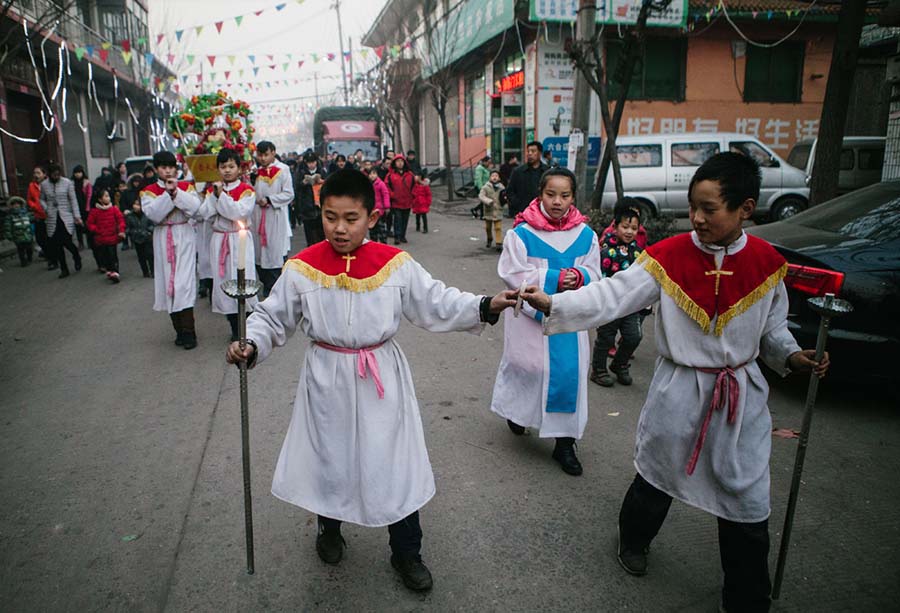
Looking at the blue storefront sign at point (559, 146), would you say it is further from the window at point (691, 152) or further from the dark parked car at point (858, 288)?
the dark parked car at point (858, 288)

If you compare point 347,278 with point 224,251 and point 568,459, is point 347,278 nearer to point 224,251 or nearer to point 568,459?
point 568,459

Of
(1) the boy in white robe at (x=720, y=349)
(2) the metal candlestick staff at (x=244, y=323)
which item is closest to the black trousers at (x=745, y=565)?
(1) the boy in white robe at (x=720, y=349)

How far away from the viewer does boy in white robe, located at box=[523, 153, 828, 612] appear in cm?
243

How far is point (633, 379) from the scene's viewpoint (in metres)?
5.43

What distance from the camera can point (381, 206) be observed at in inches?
488

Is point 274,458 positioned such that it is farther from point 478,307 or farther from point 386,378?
point 478,307

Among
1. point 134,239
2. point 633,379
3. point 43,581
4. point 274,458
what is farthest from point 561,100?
point 43,581

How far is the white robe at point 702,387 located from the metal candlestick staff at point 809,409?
12 cm

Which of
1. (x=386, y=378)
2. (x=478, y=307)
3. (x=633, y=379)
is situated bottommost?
(x=633, y=379)

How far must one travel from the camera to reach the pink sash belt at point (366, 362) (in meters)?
2.60

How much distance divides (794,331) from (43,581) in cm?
484

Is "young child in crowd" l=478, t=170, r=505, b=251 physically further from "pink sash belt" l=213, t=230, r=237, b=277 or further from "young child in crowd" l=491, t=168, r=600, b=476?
"young child in crowd" l=491, t=168, r=600, b=476

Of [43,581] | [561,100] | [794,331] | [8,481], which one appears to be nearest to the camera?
[43,581]

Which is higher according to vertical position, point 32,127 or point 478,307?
point 32,127
